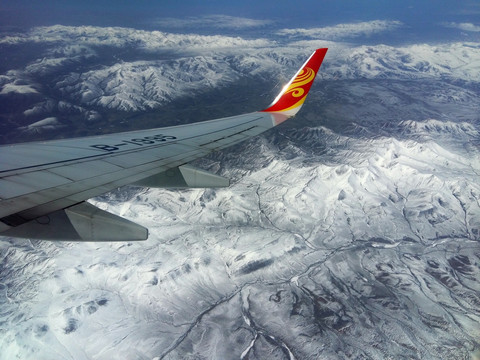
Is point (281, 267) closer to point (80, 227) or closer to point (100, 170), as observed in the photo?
point (100, 170)

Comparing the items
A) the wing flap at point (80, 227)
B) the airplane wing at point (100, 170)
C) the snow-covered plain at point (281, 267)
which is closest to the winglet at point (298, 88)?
the airplane wing at point (100, 170)

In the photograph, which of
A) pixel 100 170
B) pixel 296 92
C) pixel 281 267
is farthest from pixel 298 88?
pixel 281 267

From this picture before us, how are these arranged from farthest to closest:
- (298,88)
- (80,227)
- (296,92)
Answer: (296,92)
(298,88)
(80,227)

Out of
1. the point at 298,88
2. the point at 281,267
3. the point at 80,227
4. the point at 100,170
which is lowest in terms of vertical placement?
the point at 281,267

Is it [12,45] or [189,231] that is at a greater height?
[12,45]

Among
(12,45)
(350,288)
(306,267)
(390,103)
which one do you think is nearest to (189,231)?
(306,267)

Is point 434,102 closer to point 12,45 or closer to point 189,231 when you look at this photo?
point 189,231
